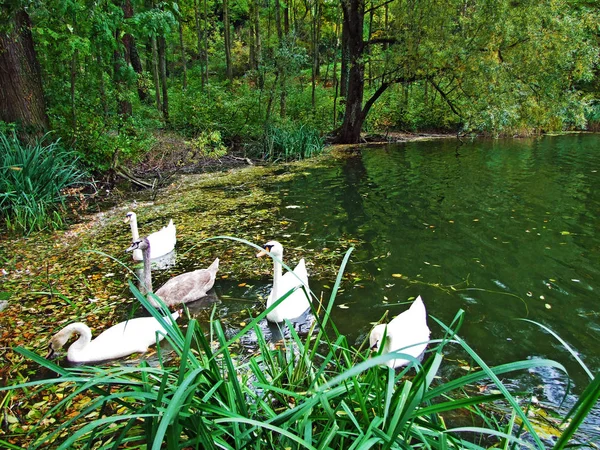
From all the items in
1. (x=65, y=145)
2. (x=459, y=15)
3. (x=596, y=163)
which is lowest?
(x=596, y=163)

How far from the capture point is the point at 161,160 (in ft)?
38.5

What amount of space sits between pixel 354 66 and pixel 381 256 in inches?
482

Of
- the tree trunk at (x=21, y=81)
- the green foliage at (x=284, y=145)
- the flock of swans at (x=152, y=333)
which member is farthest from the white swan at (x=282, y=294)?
the green foliage at (x=284, y=145)

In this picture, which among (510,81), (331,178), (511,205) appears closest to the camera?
(511,205)

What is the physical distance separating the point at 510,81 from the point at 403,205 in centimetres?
682

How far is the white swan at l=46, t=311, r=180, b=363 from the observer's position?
11.0ft

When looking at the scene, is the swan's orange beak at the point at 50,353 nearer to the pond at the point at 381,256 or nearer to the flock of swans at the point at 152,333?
the flock of swans at the point at 152,333

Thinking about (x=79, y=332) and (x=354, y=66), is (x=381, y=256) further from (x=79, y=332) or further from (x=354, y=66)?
(x=354, y=66)

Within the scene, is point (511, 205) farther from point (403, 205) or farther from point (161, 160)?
point (161, 160)

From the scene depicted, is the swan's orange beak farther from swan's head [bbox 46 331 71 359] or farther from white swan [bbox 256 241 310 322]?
white swan [bbox 256 241 310 322]

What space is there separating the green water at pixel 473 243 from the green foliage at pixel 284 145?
218 cm

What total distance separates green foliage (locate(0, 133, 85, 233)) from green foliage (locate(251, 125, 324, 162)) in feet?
25.2

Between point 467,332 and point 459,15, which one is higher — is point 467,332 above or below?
below

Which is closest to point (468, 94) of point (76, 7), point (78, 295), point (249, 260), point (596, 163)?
point (596, 163)
